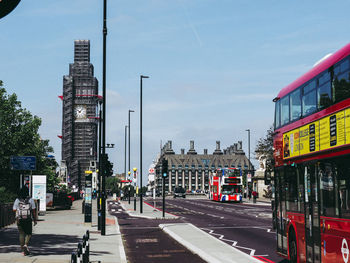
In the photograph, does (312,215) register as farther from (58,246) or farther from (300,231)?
(58,246)

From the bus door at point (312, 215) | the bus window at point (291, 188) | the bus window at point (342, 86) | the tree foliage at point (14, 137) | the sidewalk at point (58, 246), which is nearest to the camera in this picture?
the bus window at point (342, 86)

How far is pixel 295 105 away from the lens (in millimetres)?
13641

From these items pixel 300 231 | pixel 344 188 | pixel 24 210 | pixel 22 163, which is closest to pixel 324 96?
pixel 344 188

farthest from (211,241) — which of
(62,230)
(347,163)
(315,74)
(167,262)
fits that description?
(347,163)

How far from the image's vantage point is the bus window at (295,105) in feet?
43.6

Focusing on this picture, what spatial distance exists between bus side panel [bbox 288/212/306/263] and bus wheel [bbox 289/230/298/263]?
36 cm

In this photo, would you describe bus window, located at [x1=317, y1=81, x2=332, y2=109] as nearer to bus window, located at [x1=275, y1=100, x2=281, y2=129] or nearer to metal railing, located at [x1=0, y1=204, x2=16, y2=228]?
→ bus window, located at [x1=275, y1=100, x2=281, y2=129]

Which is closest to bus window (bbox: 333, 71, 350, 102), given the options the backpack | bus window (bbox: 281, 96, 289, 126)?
bus window (bbox: 281, 96, 289, 126)

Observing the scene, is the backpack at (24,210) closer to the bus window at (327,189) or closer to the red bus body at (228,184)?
the bus window at (327,189)

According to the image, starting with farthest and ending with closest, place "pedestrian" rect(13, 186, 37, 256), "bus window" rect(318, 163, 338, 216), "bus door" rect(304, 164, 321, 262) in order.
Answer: "pedestrian" rect(13, 186, 37, 256) < "bus door" rect(304, 164, 321, 262) < "bus window" rect(318, 163, 338, 216)

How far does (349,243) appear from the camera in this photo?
9.90 metres

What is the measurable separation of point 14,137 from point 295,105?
41.6 metres

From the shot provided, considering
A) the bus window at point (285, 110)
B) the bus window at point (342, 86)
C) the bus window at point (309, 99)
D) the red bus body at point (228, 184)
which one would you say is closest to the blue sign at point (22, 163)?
the bus window at point (285, 110)

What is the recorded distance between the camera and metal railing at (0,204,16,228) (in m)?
26.5
